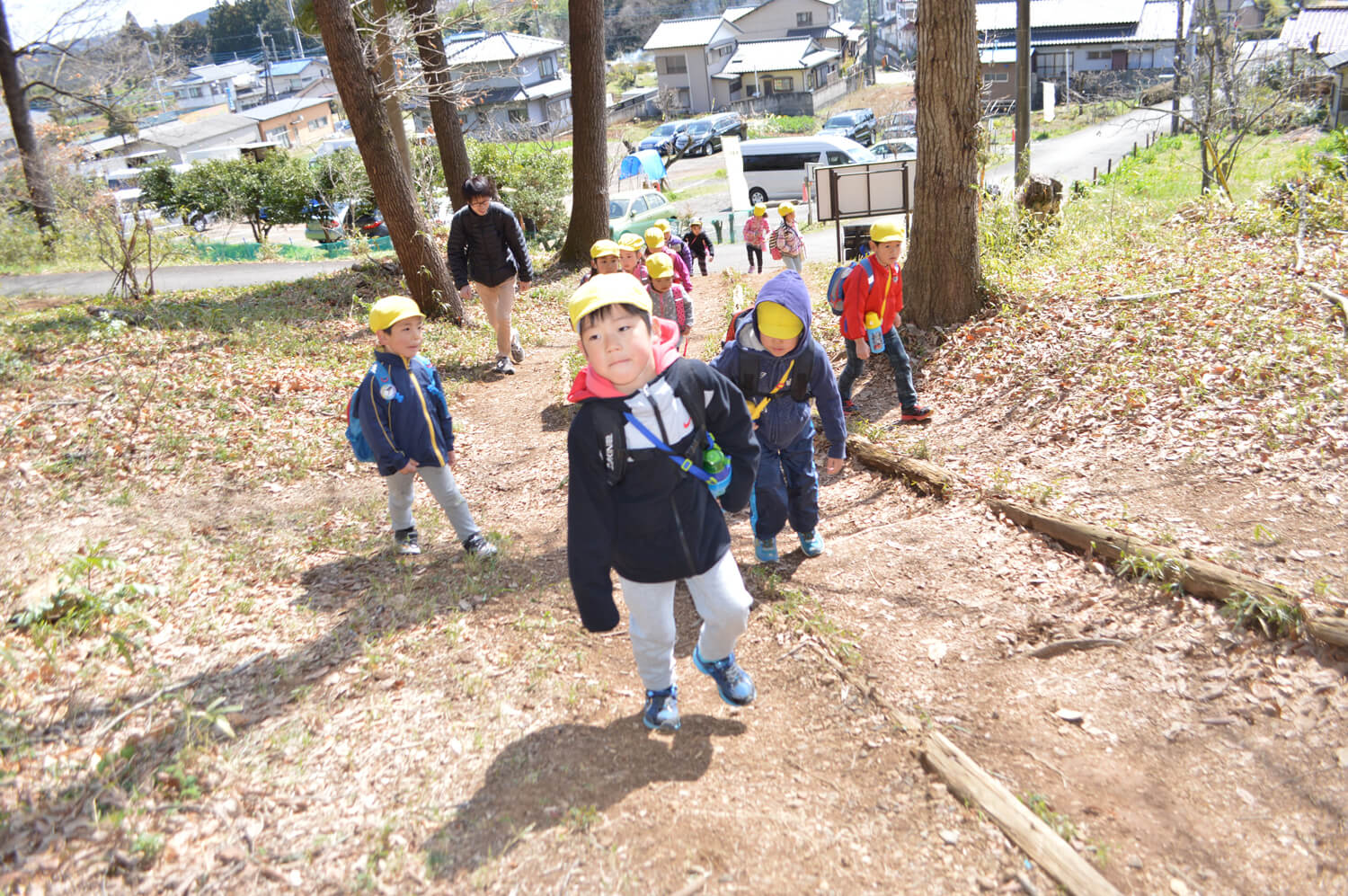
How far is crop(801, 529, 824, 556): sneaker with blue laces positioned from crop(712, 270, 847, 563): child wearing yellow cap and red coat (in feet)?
0.75

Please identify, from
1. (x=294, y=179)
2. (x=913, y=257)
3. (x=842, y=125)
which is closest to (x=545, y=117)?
(x=842, y=125)

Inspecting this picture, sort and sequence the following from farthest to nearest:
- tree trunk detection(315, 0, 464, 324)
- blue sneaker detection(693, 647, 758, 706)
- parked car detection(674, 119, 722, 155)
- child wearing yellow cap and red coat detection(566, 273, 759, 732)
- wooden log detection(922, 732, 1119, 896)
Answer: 1. parked car detection(674, 119, 722, 155)
2. tree trunk detection(315, 0, 464, 324)
3. blue sneaker detection(693, 647, 758, 706)
4. child wearing yellow cap and red coat detection(566, 273, 759, 732)
5. wooden log detection(922, 732, 1119, 896)

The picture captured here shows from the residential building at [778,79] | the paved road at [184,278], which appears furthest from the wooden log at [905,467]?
the residential building at [778,79]

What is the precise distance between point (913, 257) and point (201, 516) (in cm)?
674

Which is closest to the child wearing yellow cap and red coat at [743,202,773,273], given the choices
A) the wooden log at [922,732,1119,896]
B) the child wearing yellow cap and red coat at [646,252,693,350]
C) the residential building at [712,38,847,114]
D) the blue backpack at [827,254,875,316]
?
the child wearing yellow cap and red coat at [646,252,693,350]

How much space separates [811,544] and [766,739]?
5.57ft

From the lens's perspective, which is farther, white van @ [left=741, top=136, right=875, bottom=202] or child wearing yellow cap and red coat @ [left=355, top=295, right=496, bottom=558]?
white van @ [left=741, top=136, right=875, bottom=202]

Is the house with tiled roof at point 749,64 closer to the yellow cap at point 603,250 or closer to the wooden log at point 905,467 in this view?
the yellow cap at point 603,250

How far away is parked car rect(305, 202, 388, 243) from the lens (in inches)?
1035

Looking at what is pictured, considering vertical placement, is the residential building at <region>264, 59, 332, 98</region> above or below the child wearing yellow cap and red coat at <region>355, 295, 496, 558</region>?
above

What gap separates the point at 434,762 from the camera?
3.51 meters

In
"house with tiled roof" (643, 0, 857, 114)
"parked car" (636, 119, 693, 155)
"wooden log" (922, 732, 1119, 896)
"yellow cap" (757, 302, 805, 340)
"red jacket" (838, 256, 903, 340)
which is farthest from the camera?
"house with tiled roof" (643, 0, 857, 114)

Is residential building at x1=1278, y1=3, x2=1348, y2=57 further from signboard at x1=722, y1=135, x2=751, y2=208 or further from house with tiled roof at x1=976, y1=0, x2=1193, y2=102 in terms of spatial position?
signboard at x1=722, y1=135, x2=751, y2=208

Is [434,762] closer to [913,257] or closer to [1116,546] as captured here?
[1116,546]
